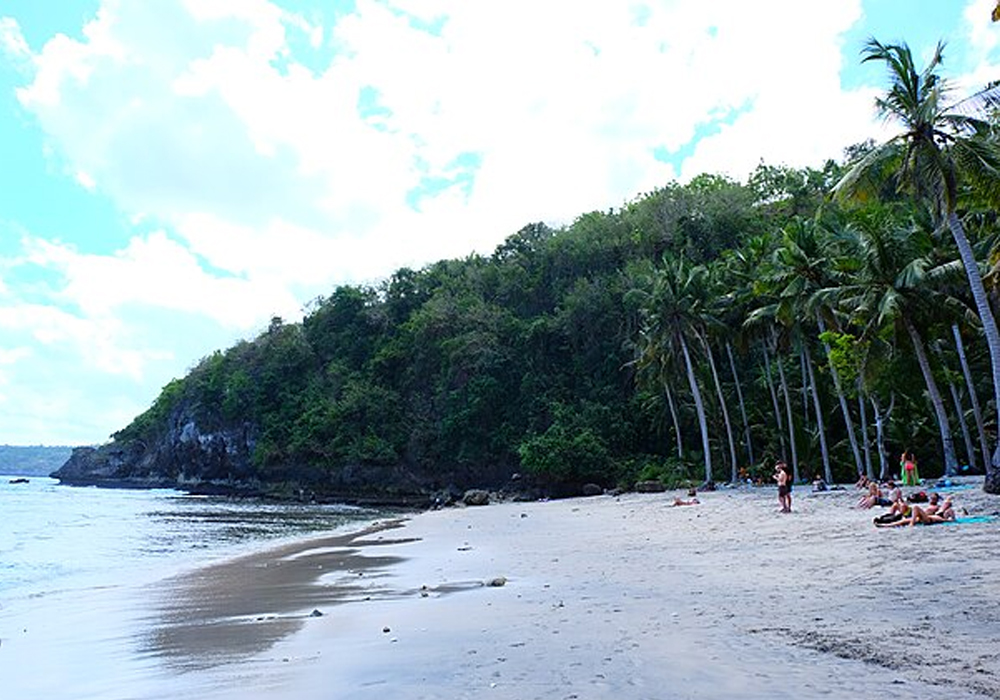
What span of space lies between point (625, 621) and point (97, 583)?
12.2m

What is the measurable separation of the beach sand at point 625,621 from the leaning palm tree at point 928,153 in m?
6.43

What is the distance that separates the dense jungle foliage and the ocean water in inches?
738

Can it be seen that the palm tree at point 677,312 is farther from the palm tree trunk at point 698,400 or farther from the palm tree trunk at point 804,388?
the palm tree trunk at point 804,388

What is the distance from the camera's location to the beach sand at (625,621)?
520 cm

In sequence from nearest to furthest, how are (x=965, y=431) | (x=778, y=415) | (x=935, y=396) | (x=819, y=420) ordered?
(x=935, y=396)
(x=965, y=431)
(x=819, y=420)
(x=778, y=415)

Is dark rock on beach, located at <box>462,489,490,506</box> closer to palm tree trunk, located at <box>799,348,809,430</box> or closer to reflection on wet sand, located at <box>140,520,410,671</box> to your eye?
palm tree trunk, located at <box>799,348,809,430</box>

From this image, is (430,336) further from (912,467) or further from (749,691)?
(749,691)

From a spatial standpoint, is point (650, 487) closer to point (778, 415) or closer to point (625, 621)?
point (778, 415)

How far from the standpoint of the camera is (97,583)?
15.1m

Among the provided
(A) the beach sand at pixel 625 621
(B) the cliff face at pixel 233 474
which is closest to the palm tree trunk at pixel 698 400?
(B) the cliff face at pixel 233 474

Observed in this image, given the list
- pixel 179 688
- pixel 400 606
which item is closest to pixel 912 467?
pixel 400 606

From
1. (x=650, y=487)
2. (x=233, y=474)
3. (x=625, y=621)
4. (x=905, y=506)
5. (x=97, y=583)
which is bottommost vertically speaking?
(x=97, y=583)

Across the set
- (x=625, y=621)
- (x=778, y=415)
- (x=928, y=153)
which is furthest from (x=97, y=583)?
(x=778, y=415)

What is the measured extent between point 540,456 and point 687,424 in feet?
33.0
